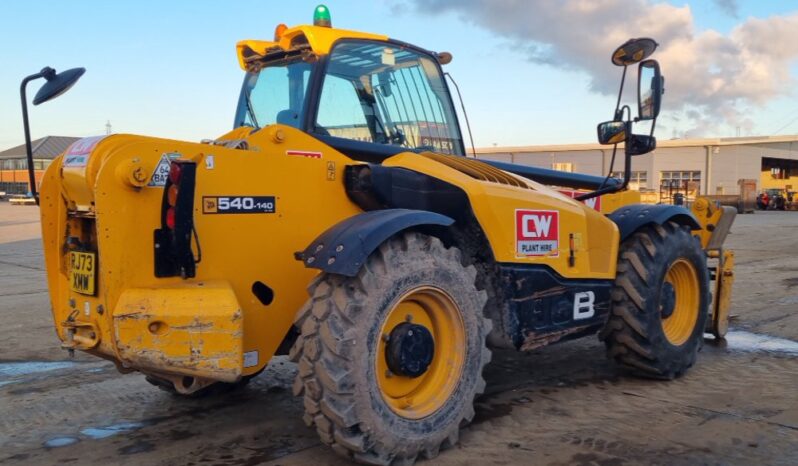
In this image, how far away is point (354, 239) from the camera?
11.4 feet

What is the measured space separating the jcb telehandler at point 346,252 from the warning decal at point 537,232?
1cm

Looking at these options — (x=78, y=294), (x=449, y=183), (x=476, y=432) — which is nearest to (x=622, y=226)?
(x=449, y=183)

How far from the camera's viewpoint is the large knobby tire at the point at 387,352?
3.39 m

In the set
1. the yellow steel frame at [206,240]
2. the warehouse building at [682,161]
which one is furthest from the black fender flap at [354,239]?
the warehouse building at [682,161]

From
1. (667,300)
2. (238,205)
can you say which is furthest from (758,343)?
(238,205)

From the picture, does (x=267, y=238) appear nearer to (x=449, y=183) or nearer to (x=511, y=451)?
(x=449, y=183)

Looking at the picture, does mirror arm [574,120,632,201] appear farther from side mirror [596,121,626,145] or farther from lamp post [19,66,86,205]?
lamp post [19,66,86,205]

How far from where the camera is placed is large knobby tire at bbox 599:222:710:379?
5230 millimetres

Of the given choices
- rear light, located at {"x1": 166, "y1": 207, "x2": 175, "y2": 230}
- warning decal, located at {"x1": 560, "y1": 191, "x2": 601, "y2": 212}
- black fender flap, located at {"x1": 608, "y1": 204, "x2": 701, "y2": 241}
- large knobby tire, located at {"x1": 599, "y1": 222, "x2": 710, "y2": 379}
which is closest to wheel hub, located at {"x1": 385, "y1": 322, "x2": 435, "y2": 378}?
rear light, located at {"x1": 166, "y1": 207, "x2": 175, "y2": 230}

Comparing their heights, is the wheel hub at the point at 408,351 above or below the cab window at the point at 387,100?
below

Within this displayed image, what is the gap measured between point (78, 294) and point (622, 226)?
372 centimetres

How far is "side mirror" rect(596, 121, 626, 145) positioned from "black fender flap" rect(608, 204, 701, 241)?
56 centimetres

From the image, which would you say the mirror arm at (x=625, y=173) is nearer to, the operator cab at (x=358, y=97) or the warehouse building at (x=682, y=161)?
the operator cab at (x=358, y=97)

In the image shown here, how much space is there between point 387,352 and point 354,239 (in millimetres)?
650
